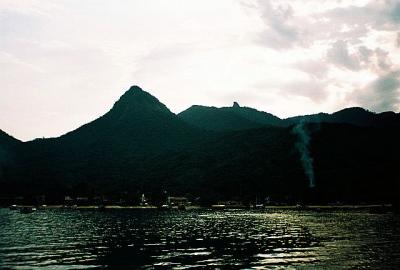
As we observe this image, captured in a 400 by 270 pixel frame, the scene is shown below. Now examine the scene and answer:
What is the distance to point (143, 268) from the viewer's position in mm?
52906

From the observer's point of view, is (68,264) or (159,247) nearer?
(68,264)

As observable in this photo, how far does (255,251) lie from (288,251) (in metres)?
5.60

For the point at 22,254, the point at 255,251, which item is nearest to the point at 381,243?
the point at 255,251

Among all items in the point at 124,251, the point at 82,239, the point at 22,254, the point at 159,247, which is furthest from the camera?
the point at 82,239

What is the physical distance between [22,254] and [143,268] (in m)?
24.4

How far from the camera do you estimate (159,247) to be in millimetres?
75312

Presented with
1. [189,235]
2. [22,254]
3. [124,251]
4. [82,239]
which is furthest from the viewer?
[189,235]

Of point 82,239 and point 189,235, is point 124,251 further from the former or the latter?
point 189,235

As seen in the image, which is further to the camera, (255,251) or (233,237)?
(233,237)

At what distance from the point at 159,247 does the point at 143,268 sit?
22.7 m

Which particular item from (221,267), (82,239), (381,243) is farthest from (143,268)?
(381,243)

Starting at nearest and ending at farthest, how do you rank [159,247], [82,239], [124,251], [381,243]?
[124,251] < [159,247] < [381,243] < [82,239]

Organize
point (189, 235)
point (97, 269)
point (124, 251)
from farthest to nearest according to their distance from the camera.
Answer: point (189, 235), point (124, 251), point (97, 269)

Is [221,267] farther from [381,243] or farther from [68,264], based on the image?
[381,243]
